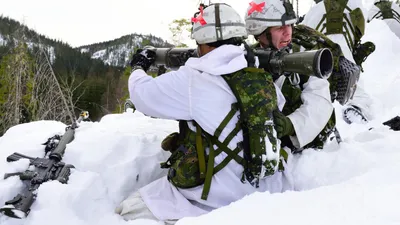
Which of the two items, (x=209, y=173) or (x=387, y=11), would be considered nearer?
(x=209, y=173)

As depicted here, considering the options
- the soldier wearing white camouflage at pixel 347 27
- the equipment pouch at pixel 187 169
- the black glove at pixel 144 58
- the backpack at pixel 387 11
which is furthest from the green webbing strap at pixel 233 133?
the backpack at pixel 387 11

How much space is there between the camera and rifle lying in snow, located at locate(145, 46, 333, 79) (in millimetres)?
2252

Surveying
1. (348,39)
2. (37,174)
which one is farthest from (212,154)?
(348,39)

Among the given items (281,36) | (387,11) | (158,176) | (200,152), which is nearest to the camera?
(200,152)

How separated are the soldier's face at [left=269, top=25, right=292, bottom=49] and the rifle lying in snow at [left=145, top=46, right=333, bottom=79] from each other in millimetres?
390

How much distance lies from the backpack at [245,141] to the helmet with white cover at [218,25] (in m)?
0.27

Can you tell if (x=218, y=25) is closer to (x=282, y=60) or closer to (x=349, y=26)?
(x=282, y=60)

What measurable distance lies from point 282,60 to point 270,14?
2.28 ft

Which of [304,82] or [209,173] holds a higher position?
[304,82]

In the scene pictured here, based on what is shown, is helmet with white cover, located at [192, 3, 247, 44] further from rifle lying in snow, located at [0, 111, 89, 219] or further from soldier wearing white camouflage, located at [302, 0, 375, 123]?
soldier wearing white camouflage, located at [302, 0, 375, 123]

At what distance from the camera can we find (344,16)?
5055 millimetres

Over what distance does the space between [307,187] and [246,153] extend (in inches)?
22.2

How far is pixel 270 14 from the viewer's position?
9.96ft

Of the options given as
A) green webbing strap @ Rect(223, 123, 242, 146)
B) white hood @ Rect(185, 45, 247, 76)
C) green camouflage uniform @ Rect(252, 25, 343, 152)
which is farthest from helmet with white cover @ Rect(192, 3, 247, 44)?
green camouflage uniform @ Rect(252, 25, 343, 152)
